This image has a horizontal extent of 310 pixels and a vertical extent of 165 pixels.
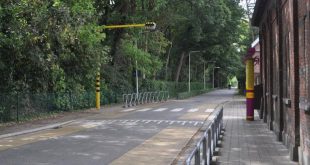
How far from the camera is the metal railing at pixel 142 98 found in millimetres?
38062

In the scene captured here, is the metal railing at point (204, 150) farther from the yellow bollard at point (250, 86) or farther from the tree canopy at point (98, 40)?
the yellow bollard at point (250, 86)

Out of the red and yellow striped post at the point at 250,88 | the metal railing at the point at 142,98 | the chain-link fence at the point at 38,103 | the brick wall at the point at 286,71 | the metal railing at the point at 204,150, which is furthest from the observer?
the metal railing at the point at 142,98

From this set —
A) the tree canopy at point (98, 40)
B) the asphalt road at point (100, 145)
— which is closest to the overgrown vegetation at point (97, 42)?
the tree canopy at point (98, 40)

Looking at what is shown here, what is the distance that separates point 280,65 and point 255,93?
37.1ft

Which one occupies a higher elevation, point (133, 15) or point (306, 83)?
point (133, 15)

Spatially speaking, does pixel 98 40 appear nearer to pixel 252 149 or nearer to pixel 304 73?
pixel 252 149

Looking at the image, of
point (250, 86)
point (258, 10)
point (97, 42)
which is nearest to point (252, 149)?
point (258, 10)

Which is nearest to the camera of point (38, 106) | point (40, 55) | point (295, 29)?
point (295, 29)

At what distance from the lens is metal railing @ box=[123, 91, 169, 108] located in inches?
1499

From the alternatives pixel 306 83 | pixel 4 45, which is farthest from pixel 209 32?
pixel 306 83

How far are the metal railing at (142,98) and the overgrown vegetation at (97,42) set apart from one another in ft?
3.83

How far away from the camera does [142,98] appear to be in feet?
141

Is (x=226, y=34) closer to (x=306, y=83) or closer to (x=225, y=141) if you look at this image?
(x=225, y=141)

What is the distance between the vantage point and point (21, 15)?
20.7 m
